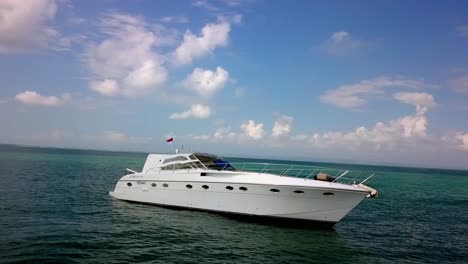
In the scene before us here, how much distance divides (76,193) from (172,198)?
10608mm

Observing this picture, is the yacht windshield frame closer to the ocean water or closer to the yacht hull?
the yacht hull

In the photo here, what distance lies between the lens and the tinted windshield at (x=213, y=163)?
22.4 meters

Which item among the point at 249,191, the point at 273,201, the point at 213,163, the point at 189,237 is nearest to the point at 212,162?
the point at 213,163

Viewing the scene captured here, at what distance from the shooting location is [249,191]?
19.2 metres

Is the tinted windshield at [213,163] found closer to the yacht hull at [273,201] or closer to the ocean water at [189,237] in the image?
the yacht hull at [273,201]

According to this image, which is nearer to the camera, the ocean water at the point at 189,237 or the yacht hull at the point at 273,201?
the ocean water at the point at 189,237

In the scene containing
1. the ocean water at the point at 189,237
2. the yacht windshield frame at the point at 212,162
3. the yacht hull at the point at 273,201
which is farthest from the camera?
the yacht windshield frame at the point at 212,162

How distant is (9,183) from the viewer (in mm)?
31031

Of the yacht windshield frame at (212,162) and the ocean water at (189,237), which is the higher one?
the yacht windshield frame at (212,162)

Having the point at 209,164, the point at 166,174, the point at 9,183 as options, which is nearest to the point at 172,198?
the point at 166,174

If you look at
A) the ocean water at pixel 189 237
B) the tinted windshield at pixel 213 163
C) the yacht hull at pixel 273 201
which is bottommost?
the ocean water at pixel 189 237

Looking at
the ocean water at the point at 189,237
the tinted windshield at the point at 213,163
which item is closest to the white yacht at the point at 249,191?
the tinted windshield at the point at 213,163

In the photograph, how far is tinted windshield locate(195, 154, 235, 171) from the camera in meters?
22.4

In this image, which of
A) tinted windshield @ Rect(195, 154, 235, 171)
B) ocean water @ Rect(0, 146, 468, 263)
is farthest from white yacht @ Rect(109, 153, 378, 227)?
ocean water @ Rect(0, 146, 468, 263)
